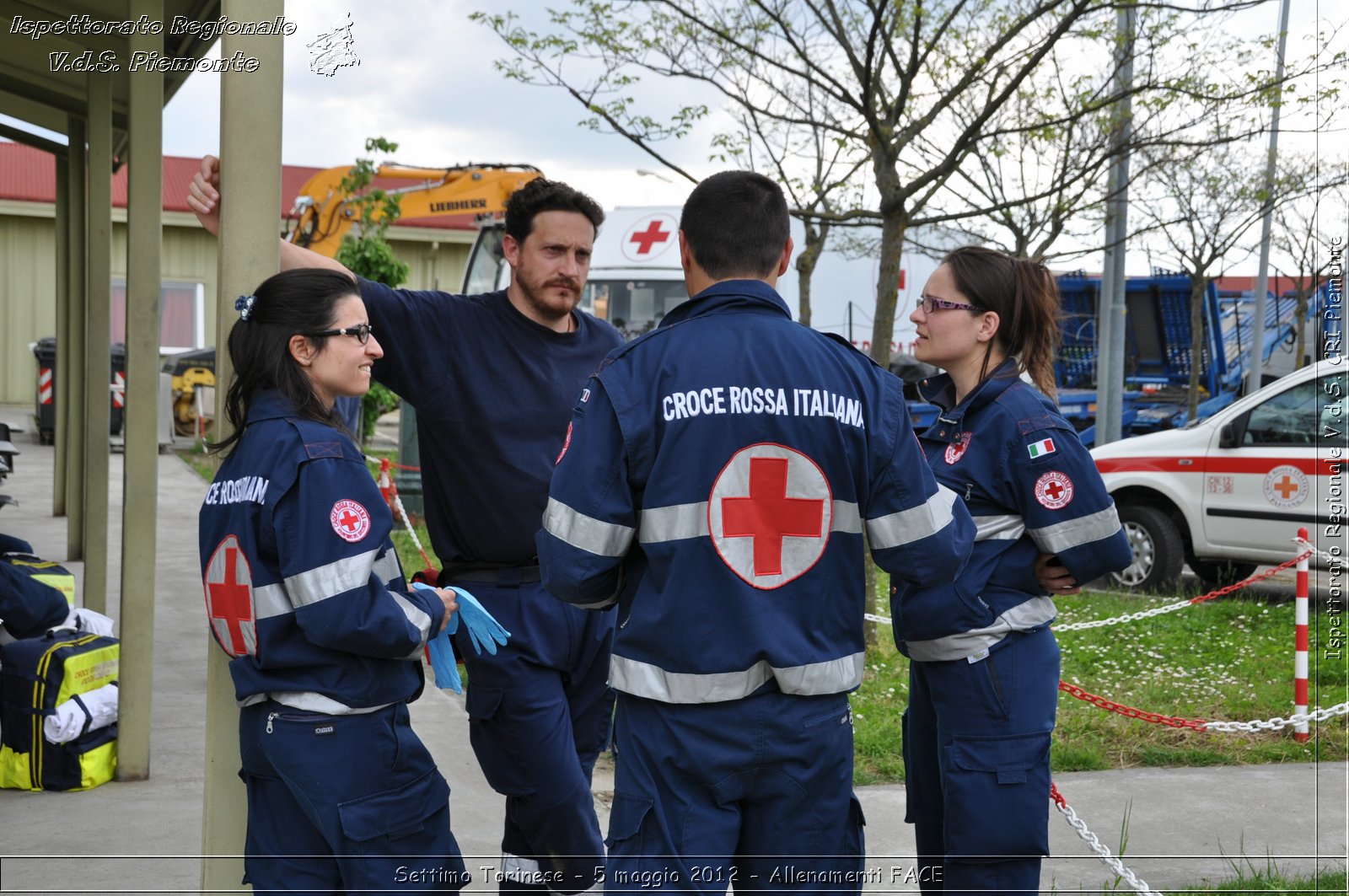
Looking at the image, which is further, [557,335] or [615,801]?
[557,335]

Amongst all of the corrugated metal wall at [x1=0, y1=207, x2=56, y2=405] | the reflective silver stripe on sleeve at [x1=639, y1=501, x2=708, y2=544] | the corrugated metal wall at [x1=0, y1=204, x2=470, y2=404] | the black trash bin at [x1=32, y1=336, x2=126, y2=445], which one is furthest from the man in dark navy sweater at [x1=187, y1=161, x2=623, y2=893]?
the corrugated metal wall at [x1=0, y1=207, x2=56, y2=405]

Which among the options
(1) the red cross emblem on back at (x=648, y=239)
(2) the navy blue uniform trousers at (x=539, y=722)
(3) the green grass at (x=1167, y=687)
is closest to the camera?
(2) the navy blue uniform trousers at (x=539, y=722)

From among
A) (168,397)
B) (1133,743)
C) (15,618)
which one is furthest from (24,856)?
(168,397)

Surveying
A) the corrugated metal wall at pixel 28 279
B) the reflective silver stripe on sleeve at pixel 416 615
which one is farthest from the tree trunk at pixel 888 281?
the corrugated metal wall at pixel 28 279

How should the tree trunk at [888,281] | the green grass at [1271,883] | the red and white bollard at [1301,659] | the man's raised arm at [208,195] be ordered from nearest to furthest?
the man's raised arm at [208,195] → the green grass at [1271,883] → the red and white bollard at [1301,659] → the tree trunk at [888,281]

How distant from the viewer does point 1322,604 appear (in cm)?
950

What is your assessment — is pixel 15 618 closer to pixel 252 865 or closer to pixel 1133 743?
pixel 252 865

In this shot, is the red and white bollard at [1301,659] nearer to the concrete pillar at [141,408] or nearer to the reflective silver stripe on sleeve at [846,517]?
the reflective silver stripe on sleeve at [846,517]

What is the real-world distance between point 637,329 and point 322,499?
1240cm

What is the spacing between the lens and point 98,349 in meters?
7.50

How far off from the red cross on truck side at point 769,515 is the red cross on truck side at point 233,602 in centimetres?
109

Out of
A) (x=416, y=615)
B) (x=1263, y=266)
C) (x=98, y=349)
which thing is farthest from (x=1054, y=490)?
(x=1263, y=266)

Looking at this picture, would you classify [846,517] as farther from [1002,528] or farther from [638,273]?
[638,273]

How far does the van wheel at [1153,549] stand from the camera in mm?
9734
